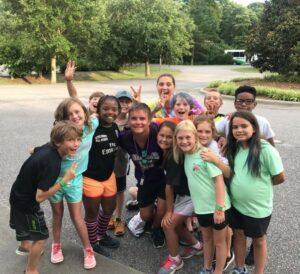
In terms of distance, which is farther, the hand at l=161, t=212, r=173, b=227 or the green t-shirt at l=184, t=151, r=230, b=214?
the hand at l=161, t=212, r=173, b=227

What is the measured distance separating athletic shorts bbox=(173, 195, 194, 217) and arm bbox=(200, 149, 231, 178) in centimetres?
52

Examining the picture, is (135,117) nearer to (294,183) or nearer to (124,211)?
(124,211)

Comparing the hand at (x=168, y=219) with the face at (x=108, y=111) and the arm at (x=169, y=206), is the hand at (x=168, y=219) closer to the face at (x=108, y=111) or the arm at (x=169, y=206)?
the arm at (x=169, y=206)

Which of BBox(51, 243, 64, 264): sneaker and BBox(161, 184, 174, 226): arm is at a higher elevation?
BBox(161, 184, 174, 226): arm

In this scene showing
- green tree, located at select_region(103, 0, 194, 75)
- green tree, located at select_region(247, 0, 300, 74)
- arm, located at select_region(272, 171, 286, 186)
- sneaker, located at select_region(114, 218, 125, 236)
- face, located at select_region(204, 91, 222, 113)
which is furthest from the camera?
green tree, located at select_region(103, 0, 194, 75)

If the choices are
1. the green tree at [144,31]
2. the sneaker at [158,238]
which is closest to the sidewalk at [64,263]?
the sneaker at [158,238]

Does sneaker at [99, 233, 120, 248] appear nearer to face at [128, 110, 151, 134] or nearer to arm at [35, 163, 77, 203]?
arm at [35, 163, 77, 203]

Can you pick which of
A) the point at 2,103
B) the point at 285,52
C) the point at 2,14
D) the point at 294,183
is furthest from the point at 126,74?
the point at 294,183

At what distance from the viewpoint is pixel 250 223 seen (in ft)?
9.37

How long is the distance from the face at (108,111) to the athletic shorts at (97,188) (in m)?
0.54

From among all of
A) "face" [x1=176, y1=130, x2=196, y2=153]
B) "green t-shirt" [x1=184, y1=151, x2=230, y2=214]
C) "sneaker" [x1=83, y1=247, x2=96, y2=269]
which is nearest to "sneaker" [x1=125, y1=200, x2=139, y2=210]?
"sneaker" [x1=83, y1=247, x2=96, y2=269]

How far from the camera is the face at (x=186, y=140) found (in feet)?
9.49

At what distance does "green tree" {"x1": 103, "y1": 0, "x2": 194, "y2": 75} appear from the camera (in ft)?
99.4

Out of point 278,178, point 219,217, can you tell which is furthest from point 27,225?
point 278,178
